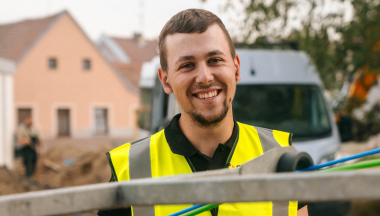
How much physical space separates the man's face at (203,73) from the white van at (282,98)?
2.97m

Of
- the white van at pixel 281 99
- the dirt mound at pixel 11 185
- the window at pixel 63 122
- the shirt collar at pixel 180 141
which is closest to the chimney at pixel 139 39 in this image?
the window at pixel 63 122

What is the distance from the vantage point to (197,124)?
1.51 metres

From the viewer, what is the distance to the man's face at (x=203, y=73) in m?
1.41

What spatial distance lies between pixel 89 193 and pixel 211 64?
892 mm

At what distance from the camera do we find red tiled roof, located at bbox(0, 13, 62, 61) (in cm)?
2683

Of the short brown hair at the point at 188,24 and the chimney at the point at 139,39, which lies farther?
the chimney at the point at 139,39

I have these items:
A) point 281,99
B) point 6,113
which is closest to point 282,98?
point 281,99

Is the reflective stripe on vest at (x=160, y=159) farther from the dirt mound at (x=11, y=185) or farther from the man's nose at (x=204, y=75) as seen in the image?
the dirt mound at (x=11, y=185)

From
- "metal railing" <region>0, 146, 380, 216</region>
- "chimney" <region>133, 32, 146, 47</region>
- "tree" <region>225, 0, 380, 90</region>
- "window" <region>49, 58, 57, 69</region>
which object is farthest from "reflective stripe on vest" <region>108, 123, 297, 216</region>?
"chimney" <region>133, 32, 146, 47</region>

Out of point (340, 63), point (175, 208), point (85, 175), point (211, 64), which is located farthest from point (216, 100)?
point (85, 175)

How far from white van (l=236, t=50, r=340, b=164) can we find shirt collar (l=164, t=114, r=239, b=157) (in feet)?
9.24

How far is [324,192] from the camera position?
0.56 m

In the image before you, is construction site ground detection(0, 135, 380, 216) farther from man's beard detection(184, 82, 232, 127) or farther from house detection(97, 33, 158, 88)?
house detection(97, 33, 158, 88)

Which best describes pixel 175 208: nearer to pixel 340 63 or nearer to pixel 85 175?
pixel 340 63
